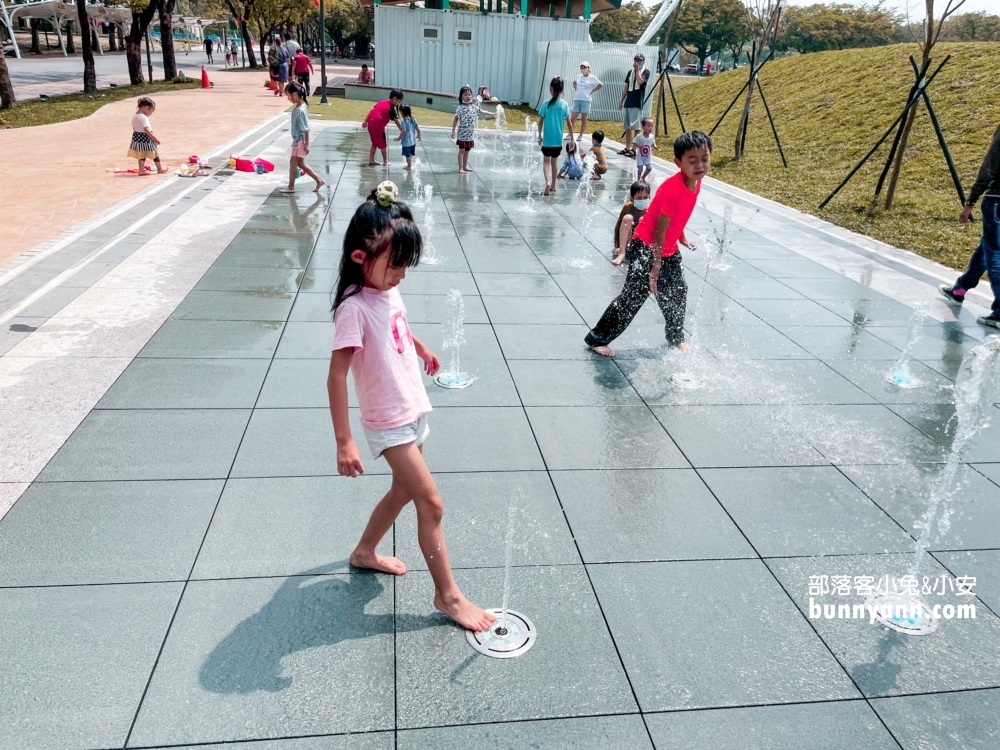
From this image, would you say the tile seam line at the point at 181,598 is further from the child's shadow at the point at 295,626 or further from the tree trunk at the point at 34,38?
the tree trunk at the point at 34,38

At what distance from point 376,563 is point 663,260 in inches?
132

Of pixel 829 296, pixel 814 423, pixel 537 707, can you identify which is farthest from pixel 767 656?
pixel 829 296

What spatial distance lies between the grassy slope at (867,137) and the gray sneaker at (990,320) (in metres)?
2.22

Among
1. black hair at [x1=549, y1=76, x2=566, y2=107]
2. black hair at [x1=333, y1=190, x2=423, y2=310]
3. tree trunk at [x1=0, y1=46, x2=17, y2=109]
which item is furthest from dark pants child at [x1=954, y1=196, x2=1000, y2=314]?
tree trunk at [x1=0, y1=46, x2=17, y2=109]

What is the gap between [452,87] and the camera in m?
27.1

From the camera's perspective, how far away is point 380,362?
103 inches

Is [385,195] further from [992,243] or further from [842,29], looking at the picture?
[842,29]

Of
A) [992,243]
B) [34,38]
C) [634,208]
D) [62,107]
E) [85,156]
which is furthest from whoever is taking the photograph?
[34,38]

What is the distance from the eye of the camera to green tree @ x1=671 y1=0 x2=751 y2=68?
64750 mm

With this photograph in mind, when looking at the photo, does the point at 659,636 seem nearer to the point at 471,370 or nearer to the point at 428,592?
the point at 428,592

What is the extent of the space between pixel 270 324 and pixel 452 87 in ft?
77.5

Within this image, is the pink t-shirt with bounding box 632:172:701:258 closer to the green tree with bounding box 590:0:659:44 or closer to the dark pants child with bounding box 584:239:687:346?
the dark pants child with bounding box 584:239:687:346

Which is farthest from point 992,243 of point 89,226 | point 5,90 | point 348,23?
point 348,23

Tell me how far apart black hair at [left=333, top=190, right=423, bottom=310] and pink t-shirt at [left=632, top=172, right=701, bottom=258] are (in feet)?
9.75
